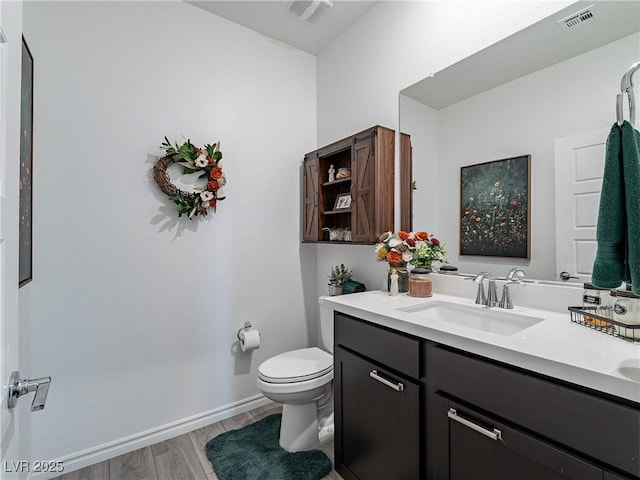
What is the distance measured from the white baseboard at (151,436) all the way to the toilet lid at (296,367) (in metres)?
0.61

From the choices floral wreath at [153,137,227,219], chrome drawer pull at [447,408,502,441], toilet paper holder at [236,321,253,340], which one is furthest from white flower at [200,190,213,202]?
chrome drawer pull at [447,408,502,441]

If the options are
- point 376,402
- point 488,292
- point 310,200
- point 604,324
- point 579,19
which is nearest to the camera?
point 604,324

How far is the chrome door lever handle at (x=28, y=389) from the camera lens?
2.06 ft

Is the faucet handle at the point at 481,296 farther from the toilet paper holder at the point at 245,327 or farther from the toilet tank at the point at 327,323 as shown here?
the toilet paper holder at the point at 245,327

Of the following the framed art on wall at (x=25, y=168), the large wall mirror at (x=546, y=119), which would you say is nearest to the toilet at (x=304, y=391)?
the large wall mirror at (x=546, y=119)

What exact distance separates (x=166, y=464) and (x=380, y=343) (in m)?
1.43

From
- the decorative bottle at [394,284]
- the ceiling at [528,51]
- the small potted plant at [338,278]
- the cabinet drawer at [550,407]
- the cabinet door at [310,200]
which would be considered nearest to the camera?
the cabinet drawer at [550,407]

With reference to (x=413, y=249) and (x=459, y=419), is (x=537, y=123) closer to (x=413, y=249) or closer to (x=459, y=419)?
(x=413, y=249)

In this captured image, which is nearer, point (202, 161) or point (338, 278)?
point (202, 161)

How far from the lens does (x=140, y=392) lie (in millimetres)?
1887

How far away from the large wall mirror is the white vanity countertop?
304 mm

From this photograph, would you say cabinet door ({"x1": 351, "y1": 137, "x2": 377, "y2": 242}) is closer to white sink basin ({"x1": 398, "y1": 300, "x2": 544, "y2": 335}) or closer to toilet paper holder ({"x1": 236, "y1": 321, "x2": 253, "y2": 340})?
white sink basin ({"x1": 398, "y1": 300, "x2": 544, "y2": 335})

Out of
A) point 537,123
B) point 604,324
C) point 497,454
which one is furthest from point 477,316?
point 537,123

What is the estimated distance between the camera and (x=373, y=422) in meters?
1.34
